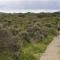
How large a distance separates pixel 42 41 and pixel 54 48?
3.91 metres

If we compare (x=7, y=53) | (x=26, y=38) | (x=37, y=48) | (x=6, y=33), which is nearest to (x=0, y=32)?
(x=6, y=33)

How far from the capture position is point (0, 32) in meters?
16.6

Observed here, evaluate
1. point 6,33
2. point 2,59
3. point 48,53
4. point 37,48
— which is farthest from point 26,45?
point 2,59

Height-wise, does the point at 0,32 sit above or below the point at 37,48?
above

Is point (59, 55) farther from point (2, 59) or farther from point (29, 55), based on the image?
point (2, 59)

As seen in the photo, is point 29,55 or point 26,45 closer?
point 29,55

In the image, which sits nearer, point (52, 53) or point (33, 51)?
point (52, 53)

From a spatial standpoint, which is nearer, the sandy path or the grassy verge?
the grassy verge

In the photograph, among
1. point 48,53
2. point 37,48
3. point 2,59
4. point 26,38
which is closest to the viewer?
point 2,59

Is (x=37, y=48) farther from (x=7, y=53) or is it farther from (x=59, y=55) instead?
(x=7, y=53)

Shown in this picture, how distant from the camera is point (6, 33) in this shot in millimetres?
16656

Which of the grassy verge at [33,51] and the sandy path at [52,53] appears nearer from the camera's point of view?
the grassy verge at [33,51]

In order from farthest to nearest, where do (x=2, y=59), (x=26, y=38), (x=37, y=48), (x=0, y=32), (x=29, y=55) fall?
(x=26, y=38)
(x=37, y=48)
(x=29, y=55)
(x=0, y=32)
(x=2, y=59)

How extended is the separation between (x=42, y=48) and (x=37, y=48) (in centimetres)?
42
